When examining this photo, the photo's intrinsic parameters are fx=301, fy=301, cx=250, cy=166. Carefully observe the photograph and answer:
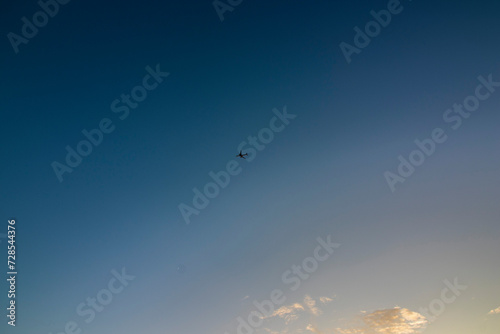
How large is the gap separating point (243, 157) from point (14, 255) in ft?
151

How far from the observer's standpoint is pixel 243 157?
67.0 m

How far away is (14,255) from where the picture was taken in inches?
2093

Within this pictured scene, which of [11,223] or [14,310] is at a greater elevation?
[11,223]

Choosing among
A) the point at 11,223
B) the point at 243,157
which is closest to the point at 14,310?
the point at 11,223

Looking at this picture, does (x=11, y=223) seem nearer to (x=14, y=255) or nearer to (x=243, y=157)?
(x=14, y=255)

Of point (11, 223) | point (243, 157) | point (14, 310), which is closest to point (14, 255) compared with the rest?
point (11, 223)

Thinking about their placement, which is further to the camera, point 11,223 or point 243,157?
point 243,157

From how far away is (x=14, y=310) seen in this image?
2078 inches

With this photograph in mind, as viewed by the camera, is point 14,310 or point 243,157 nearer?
point 14,310

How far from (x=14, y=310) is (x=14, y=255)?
376 inches

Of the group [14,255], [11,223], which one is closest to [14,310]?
[14,255]

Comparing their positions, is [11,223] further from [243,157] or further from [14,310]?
[243,157]

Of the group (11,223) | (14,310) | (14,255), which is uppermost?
(11,223)

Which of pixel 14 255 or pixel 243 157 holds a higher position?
pixel 14 255
